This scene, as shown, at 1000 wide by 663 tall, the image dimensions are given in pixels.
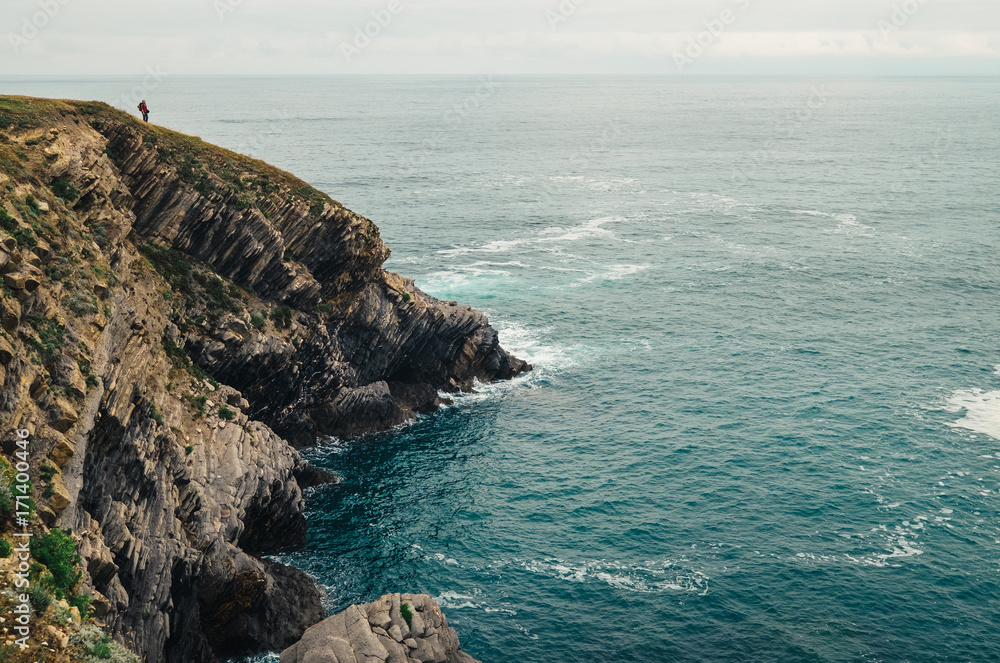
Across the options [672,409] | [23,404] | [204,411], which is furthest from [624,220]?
[23,404]

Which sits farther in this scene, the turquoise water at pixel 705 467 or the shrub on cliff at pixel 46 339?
the turquoise water at pixel 705 467

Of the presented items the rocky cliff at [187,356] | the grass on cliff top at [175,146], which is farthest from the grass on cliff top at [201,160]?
the rocky cliff at [187,356]

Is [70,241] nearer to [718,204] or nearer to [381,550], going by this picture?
[381,550]

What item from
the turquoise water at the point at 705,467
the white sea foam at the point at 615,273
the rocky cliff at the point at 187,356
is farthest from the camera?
the white sea foam at the point at 615,273

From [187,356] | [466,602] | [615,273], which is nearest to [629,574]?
[466,602]

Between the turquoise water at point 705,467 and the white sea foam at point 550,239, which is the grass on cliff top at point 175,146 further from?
the white sea foam at point 550,239

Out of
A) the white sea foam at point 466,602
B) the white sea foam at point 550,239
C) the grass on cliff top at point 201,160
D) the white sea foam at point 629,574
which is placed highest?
the grass on cliff top at point 201,160

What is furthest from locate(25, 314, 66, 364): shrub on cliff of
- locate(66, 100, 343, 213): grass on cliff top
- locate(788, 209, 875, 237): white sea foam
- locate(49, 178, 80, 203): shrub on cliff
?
locate(788, 209, 875, 237): white sea foam

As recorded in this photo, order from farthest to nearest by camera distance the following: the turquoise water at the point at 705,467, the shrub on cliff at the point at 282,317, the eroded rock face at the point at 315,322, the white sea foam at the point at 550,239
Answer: the white sea foam at the point at 550,239, the shrub on cliff at the point at 282,317, the eroded rock face at the point at 315,322, the turquoise water at the point at 705,467
